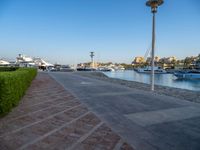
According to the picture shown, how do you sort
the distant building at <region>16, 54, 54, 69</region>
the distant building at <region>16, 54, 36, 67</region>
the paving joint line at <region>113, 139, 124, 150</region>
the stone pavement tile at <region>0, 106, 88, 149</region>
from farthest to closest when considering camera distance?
the distant building at <region>16, 54, 54, 69</region> < the distant building at <region>16, 54, 36, 67</region> < the stone pavement tile at <region>0, 106, 88, 149</region> < the paving joint line at <region>113, 139, 124, 150</region>

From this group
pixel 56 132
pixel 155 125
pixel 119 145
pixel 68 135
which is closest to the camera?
pixel 119 145

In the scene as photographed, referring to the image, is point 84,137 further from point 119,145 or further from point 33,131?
point 33,131

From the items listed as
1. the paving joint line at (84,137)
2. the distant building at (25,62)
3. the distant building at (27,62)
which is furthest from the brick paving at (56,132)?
the distant building at (27,62)

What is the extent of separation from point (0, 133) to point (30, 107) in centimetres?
270

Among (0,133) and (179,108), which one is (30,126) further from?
(179,108)

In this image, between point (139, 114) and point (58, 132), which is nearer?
point (58, 132)

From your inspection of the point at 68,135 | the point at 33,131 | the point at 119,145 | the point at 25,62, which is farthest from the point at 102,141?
the point at 25,62

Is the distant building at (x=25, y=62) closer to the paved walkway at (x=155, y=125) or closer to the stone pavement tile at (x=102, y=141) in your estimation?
the paved walkway at (x=155, y=125)

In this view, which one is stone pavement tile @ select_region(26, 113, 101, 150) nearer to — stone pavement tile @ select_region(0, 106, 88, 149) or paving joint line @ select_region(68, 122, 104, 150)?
paving joint line @ select_region(68, 122, 104, 150)

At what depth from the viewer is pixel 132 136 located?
4.18 m

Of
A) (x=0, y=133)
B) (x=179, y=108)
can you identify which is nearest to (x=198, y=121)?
(x=179, y=108)

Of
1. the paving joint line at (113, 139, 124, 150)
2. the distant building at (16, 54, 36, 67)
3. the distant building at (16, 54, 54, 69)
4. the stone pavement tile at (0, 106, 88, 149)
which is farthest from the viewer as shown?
the distant building at (16, 54, 54, 69)

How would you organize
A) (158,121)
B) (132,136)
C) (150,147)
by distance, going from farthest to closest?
(158,121) → (132,136) → (150,147)

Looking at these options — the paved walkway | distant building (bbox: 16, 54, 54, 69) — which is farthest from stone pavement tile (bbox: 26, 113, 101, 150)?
distant building (bbox: 16, 54, 54, 69)
